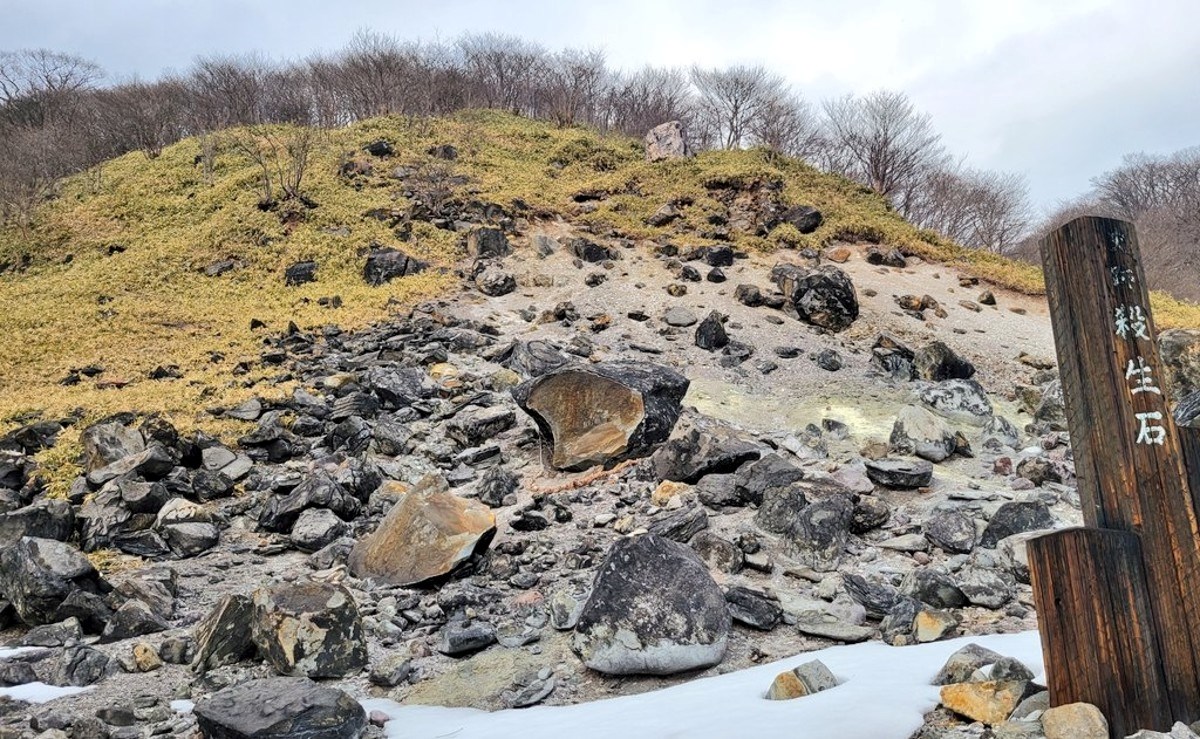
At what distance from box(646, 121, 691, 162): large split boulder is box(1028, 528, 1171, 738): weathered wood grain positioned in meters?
26.3

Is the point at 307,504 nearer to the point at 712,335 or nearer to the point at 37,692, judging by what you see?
the point at 37,692

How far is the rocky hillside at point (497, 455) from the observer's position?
423cm

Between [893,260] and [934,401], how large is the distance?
990 centimetres

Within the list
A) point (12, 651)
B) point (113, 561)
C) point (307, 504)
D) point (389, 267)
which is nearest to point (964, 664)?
point (12, 651)

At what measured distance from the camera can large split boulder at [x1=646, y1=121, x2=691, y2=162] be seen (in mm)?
27516

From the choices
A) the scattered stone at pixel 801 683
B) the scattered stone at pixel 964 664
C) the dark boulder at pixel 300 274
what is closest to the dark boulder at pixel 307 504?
the scattered stone at pixel 801 683

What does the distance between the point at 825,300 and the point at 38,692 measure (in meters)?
14.1

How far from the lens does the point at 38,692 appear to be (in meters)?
4.14

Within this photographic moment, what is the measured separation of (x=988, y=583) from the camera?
4477mm

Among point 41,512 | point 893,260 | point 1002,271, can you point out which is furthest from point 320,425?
point 1002,271

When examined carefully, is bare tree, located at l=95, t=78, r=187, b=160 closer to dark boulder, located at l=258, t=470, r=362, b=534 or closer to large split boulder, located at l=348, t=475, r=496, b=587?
dark boulder, located at l=258, t=470, r=362, b=534

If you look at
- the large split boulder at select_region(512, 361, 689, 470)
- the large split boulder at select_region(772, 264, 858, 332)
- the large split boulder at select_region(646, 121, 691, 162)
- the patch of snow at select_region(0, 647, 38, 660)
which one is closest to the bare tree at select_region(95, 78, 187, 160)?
the large split boulder at select_region(646, 121, 691, 162)

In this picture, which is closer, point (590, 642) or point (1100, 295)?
point (1100, 295)

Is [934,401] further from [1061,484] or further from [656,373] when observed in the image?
[656,373]
